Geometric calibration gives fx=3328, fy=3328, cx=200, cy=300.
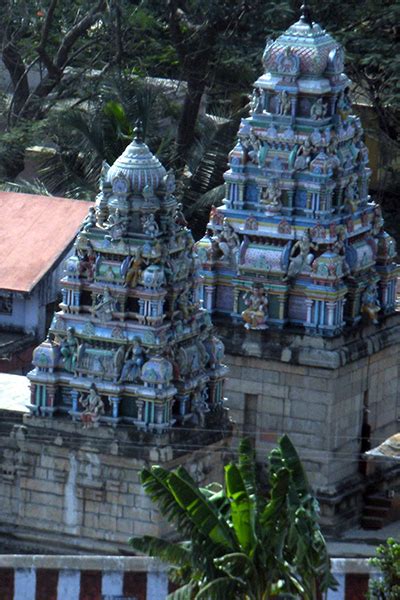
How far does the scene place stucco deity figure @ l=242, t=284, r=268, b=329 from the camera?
209ft

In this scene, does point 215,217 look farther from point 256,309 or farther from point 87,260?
A: point 87,260

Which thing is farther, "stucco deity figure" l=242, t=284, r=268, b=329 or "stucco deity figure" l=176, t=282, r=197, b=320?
"stucco deity figure" l=242, t=284, r=268, b=329

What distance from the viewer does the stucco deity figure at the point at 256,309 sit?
6384cm

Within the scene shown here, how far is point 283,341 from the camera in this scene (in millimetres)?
63750

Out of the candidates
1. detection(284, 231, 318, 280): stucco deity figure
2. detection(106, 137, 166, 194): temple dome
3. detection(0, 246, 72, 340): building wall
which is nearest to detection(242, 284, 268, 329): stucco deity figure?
detection(284, 231, 318, 280): stucco deity figure

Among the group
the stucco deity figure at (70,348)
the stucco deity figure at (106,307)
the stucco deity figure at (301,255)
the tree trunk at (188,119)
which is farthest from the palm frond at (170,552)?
the tree trunk at (188,119)

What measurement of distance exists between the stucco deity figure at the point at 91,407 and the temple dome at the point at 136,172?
358cm

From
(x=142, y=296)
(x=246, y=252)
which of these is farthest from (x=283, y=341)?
(x=142, y=296)

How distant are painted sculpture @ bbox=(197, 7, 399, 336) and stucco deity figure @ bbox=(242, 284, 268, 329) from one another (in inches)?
0.8

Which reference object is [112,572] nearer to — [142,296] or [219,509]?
[219,509]

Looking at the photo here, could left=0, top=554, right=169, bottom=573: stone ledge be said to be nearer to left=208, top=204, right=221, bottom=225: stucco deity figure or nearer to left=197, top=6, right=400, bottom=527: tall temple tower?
left=197, top=6, right=400, bottom=527: tall temple tower

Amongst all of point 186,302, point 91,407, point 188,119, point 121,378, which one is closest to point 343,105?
point 186,302

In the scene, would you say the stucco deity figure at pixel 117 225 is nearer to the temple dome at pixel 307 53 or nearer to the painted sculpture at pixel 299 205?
the painted sculpture at pixel 299 205

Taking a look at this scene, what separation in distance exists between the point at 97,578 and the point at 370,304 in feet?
41.2
